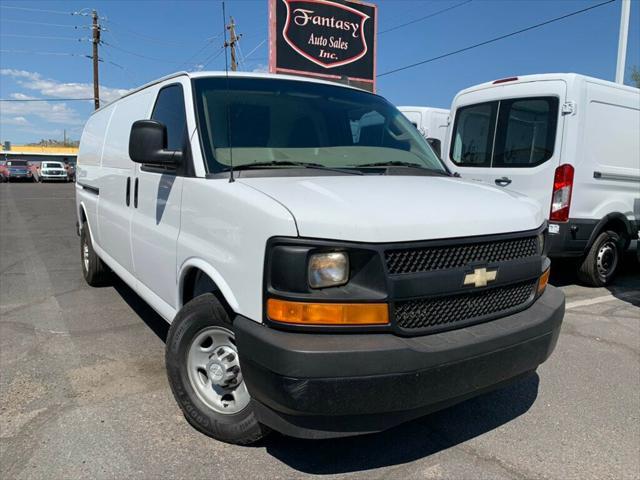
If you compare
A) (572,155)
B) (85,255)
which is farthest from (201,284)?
(572,155)

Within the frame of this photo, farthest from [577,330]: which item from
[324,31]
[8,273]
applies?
[324,31]

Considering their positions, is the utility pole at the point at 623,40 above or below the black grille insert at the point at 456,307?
above

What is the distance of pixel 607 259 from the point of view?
6.82 meters

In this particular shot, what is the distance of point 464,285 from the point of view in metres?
2.39

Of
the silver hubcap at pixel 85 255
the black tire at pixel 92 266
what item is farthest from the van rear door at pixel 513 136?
the silver hubcap at pixel 85 255

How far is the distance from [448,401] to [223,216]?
4.53ft

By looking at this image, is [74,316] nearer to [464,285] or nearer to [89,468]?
[89,468]

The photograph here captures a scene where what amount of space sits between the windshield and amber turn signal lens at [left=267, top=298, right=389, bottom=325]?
1051 mm

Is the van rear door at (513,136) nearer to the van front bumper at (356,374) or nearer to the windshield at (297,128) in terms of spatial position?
the windshield at (297,128)

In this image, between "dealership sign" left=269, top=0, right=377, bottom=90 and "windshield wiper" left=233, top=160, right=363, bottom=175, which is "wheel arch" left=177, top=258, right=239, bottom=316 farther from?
"dealership sign" left=269, top=0, right=377, bottom=90

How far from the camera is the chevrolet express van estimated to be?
214 centimetres

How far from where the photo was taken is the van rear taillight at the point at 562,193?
612 cm

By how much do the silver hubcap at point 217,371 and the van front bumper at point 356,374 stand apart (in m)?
0.42

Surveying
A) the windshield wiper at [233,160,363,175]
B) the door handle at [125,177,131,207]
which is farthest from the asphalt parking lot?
the windshield wiper at [233,160,363,175]
